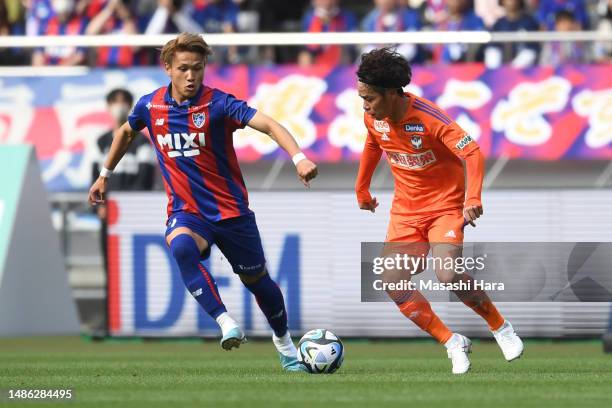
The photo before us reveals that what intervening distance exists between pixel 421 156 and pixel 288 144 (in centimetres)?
123

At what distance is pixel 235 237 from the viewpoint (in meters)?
10.0

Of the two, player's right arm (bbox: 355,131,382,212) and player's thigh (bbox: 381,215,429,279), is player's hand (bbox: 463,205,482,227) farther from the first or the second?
player's right arm (bbox: 355,131,382,212)

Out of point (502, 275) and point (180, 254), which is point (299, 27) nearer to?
point (502, 275)

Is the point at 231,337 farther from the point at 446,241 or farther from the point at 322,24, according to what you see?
the point at 322,24

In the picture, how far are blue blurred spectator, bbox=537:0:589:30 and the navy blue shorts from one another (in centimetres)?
776

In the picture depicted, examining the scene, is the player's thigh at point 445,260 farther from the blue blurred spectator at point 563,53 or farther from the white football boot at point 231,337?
the blue blurred spectator at point 563,53

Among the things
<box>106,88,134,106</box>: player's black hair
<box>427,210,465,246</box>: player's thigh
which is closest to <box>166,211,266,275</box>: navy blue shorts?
<box>427,210,465,246</box>: player's thigh

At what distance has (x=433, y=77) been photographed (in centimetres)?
1580

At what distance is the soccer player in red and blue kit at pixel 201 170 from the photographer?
9.82 m

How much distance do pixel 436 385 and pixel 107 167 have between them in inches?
118

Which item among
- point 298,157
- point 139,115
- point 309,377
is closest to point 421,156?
point 298,157

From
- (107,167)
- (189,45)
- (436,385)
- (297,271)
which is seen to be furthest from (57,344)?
(436,385)

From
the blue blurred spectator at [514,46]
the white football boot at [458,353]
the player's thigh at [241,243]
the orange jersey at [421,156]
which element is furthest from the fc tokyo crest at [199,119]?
the blue blurred spectator at [514,46]

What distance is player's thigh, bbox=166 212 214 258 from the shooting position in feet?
32.2
